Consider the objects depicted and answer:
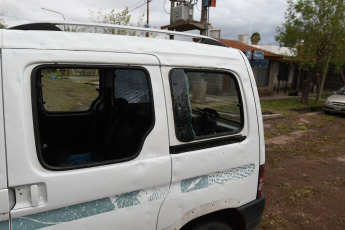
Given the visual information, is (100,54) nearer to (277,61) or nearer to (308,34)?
(308,34)

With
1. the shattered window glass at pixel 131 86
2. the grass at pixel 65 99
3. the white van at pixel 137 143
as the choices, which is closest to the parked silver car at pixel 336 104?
the grass at pixel 65 99

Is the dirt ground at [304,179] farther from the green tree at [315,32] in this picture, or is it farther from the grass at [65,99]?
the green tree at [315,32]

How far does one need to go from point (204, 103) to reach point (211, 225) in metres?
1.11

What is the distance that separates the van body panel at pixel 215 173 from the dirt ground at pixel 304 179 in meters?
1.54

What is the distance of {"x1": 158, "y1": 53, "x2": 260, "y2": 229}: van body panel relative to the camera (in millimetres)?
1773

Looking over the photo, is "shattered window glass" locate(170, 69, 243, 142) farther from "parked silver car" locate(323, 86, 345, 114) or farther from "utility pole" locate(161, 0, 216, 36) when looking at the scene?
"parked silver car" locate(323, 86, 345, 114)

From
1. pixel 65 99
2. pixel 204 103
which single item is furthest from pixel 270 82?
pixel 204 103

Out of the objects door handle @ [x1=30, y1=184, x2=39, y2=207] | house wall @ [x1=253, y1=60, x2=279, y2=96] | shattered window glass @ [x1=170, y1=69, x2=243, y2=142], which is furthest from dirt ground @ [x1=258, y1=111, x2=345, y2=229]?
house wall @ [x1=253, y1=60, x2=279, y2=96]

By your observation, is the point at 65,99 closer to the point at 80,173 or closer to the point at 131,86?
the point at 131,86

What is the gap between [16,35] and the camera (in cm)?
140

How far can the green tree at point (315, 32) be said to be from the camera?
40.7 feet

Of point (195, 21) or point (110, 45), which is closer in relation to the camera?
point (110, 45)

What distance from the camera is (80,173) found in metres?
1.45

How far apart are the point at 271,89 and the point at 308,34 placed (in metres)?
5.97
